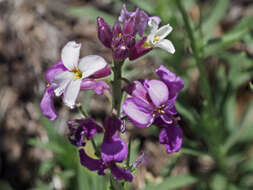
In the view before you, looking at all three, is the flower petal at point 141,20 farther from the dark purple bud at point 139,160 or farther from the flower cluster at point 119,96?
the dark purple bud at point 139,160

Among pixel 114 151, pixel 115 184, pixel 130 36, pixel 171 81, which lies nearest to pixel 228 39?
pixel 171 81

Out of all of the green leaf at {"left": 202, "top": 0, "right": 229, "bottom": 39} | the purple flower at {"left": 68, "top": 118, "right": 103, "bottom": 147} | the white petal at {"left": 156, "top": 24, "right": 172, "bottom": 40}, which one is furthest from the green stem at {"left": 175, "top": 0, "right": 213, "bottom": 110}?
the purple flower at {"left": 68, "top": 118, "right": 103, "bottom": 147}

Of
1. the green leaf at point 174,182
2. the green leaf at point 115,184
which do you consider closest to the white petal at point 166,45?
the green leaf at point 115,184

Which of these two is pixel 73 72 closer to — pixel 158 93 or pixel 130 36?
pixel 130 36

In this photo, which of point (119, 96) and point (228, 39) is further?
point (228, 39)

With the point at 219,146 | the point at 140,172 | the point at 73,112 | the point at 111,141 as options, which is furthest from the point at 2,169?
the point at 111,141

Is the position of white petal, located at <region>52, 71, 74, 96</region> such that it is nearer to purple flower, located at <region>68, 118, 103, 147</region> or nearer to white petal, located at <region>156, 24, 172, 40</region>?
purple flower, located at <region>68, 118, 103, 147</region>

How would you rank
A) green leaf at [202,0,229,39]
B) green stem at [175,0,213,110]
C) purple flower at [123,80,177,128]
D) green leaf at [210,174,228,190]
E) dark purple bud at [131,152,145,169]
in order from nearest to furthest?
1. purple flower at [123,80,177,128]
2. dark purple bud at [131,152,145,169]
3. green stem at [175,0,213,110]
4. green leaf at [210,174,228,190]
5. green leaf at [202,0,229,39]
